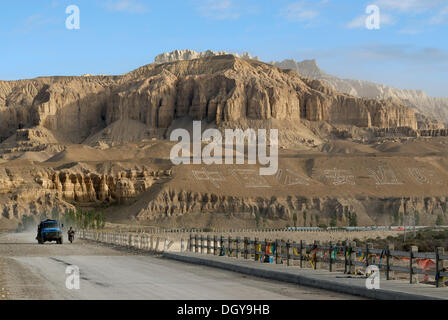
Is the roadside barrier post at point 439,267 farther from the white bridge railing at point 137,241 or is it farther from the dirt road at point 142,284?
the white bridge railing at point 137,241

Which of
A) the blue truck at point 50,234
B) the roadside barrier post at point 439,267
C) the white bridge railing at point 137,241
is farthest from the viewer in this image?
the blue truck at point 50,234

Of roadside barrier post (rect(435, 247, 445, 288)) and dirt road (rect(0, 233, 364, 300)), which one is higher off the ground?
roadside barrier post (rect(435, 247, 445, 288))

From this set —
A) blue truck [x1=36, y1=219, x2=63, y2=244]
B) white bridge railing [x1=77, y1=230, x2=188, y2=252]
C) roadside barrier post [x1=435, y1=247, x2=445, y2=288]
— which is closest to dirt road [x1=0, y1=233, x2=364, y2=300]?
roadside barrier post [x1=435, y1=247, x2=445, y2=288]

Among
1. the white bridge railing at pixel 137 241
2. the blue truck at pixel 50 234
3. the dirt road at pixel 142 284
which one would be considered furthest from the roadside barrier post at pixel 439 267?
the blue truck at pixel 50 234

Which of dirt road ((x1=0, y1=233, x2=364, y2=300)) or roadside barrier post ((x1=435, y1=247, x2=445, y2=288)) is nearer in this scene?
dirt road ((x1=0, y1=233, x2=364, y2=300))

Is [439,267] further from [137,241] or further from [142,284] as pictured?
[137,241]

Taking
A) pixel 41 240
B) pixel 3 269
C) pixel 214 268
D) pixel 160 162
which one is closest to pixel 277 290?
pixel 214 268

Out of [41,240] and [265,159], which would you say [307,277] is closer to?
[41,240]

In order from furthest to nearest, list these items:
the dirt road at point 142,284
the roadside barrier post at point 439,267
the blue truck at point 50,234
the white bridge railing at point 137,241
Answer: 1. the blue truck at point 50,234
2. the white bridge railing at point 137,241
3. the roadside barrier post at point 439,267
4. the dirt road at point 142,284

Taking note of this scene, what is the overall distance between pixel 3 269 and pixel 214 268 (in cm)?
744

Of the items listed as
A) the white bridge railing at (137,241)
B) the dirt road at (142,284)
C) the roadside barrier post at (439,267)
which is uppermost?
the roadside barrier post at (439,267)

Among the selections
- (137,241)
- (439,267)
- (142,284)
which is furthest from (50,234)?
(439,267)

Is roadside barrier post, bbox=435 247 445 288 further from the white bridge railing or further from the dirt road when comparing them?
the white bridge railing

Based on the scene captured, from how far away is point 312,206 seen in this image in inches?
5315
